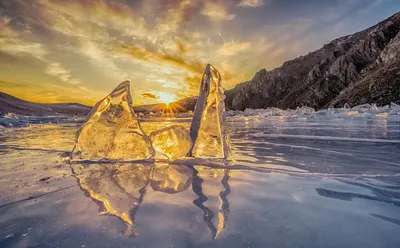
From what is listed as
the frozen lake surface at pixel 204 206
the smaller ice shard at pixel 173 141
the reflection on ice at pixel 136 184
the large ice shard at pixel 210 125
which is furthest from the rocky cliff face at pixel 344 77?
the reflection on ice at pixel 136 184

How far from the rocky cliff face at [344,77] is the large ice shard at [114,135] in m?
67.1

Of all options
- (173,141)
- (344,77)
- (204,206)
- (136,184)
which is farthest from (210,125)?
(344,77)

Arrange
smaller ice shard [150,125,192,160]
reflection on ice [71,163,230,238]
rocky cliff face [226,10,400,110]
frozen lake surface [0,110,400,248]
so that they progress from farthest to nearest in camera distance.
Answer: rocky cliff face [226,10,400,110], smaller ice shard [150,125,192,160], reflection on ice [71,163,230,238], frozen lake surface [0,110,400,248]

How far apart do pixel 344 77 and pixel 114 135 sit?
4063 inches

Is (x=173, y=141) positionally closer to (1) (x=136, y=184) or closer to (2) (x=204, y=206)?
(1) (x=136, y=184)

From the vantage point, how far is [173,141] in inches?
166

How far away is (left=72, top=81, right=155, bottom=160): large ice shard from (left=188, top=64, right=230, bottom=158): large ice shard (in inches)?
32.4

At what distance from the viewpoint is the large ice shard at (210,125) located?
4258mm

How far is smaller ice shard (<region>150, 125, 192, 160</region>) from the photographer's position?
4.20 meters

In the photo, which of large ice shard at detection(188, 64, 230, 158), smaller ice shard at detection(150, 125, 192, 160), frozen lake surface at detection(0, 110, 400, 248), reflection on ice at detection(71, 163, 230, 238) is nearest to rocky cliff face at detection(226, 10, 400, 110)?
large ice shard at detection(188, 64, 230, 158)

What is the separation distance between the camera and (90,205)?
6.67 feet

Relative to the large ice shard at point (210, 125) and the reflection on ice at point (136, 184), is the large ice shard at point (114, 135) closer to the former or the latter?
the reflection on ice at point (136, 184)

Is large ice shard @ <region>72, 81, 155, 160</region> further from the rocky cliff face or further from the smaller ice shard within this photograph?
the rocky cliff face

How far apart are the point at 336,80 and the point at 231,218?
106 metres
